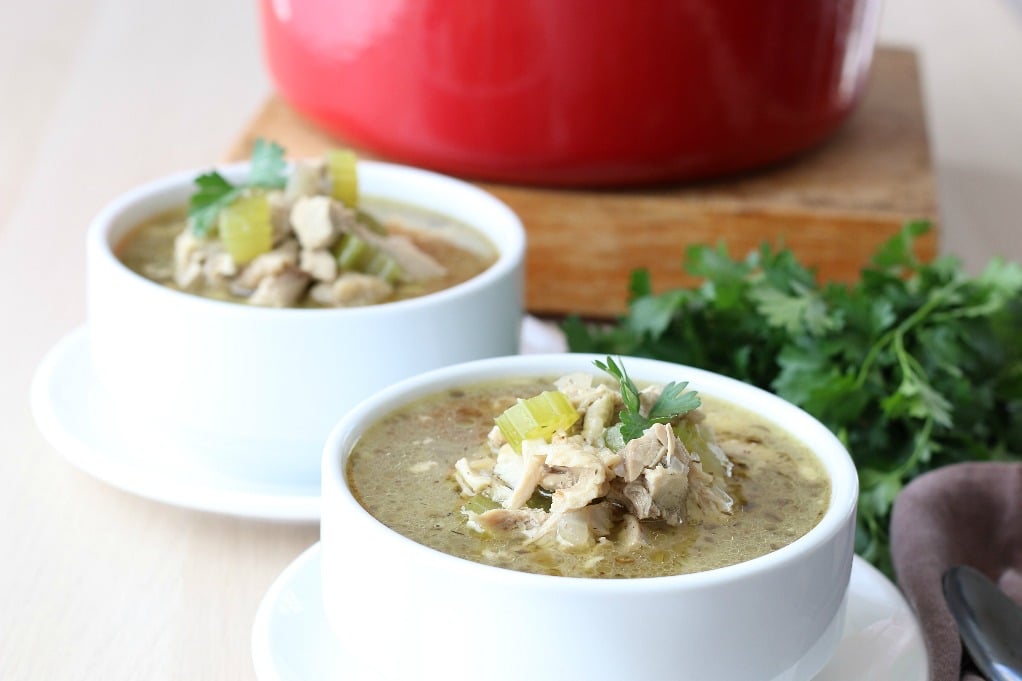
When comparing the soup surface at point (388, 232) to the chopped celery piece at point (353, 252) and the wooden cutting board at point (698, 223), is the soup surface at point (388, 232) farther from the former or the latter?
the wooden cutting board at point (698, 223)

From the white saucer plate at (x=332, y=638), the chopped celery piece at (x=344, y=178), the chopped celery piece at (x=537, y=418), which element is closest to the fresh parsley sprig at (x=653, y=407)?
the chopped celery piece at (x=537, y=418)

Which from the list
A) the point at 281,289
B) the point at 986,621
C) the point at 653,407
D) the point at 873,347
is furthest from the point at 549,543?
the point at 873,347

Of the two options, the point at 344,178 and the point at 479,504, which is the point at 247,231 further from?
the point at 479,504

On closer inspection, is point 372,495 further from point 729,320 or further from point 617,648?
point 729,320

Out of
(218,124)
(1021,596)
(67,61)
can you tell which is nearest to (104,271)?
(1021,596)

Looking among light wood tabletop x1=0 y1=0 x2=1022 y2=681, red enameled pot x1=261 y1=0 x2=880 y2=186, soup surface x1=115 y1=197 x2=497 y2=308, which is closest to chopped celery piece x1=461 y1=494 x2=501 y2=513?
light wood tabletop x1=0 y1=0 x2=1022 y2=681

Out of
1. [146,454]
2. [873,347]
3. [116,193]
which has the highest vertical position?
[873,347]
